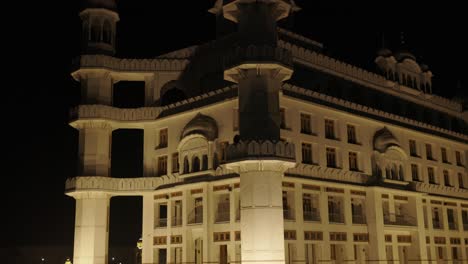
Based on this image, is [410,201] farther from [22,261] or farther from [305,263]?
[22,261]

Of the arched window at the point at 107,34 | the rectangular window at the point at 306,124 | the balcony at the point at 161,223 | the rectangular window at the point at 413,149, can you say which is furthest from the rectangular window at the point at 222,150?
the rectangular window at the point at 413,149

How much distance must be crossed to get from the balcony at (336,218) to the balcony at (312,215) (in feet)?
5.08

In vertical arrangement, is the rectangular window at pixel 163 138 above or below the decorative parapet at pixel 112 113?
below

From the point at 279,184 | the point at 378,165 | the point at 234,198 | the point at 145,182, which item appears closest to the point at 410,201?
the point at 378,165

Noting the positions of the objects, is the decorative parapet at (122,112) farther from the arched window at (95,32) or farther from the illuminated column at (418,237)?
the illuminated column at (418,237)

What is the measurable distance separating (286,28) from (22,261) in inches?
1527

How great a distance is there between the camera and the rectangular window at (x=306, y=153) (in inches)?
1694

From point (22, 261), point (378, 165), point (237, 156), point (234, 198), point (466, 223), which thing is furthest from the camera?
point (22, 261)

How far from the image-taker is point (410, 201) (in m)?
50.3

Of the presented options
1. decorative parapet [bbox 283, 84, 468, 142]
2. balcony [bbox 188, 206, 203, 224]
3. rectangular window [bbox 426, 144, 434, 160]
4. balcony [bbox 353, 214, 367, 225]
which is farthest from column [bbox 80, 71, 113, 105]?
rectangular window [bbox 426, 144, 434, 160]

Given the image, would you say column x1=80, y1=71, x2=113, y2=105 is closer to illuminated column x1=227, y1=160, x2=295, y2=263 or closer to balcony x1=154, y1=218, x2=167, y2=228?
balcony x1=154, y1=218, x2=167, y2=228

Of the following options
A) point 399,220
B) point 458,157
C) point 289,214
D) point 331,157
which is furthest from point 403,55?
point 289,214

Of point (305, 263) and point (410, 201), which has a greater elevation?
point (410, 201)

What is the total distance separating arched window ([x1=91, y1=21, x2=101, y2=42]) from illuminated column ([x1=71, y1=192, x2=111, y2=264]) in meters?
12.3
